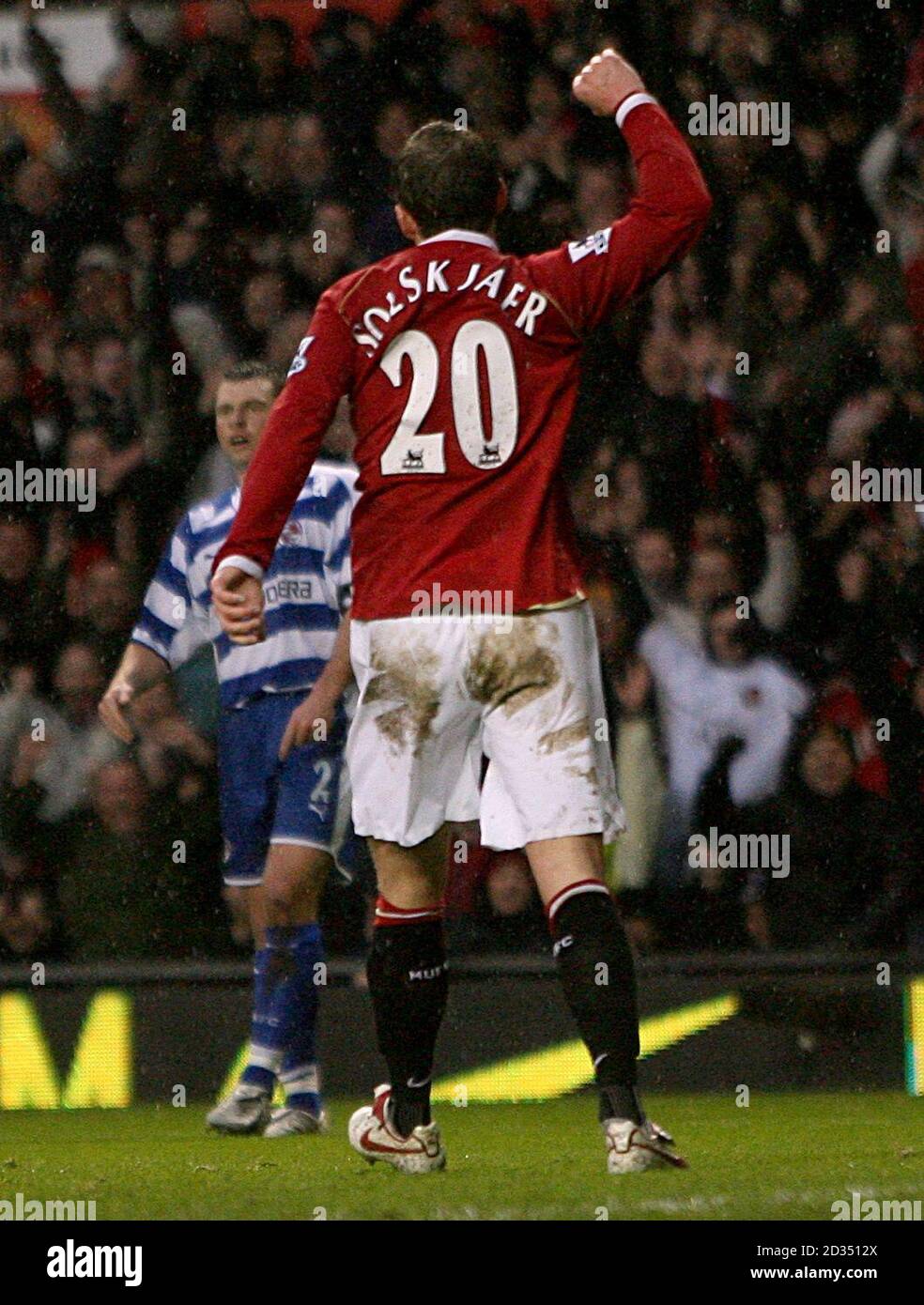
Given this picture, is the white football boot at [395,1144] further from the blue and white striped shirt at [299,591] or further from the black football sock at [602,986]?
the blue and white striped shirt at [299,591]

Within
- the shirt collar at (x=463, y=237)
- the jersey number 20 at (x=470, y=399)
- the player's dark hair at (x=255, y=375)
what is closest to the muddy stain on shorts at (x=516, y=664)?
the jersey number 20 at (x=470, y=399)

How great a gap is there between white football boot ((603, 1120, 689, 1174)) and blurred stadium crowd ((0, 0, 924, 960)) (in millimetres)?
3112

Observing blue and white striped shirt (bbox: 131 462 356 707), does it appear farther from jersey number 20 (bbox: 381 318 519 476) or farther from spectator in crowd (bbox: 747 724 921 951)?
spectator in crowd (bbox: 747 724 921 951)

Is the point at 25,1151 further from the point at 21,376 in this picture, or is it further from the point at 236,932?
the point at 21,376

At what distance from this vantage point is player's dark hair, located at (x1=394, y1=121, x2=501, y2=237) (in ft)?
14.2

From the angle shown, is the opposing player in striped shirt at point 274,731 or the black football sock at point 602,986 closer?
the black football sock at point 602,986

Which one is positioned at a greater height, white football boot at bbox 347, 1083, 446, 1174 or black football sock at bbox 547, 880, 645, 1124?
black football sock at bbox 547, 880, 645, 1124

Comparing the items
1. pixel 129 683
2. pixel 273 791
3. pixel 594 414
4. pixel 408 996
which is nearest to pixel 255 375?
pixel 129 683

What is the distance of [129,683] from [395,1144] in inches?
73.1

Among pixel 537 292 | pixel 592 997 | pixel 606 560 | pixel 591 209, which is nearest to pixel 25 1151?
pixel 592 997

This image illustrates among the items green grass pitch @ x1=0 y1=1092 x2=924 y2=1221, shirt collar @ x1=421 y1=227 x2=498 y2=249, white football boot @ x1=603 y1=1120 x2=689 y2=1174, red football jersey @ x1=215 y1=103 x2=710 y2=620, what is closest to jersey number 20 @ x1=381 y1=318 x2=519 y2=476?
red football jersey @ x1=215 y1=103 x2=710 y2=620

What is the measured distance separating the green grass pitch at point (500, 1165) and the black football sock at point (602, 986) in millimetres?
152

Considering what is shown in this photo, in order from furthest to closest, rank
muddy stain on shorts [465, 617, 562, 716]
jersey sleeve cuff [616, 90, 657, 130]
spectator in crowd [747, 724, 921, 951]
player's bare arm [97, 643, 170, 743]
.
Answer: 1. spectator in crowd [747, 724, 921, 951]
2. player's bare arm [97, 643, 170, 743]
3. jersey sleeve cuff [616, 90, 657, 130]
4. muddy stain on shorts [465, 617, 562, 716]

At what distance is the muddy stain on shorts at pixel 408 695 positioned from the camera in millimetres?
4223
